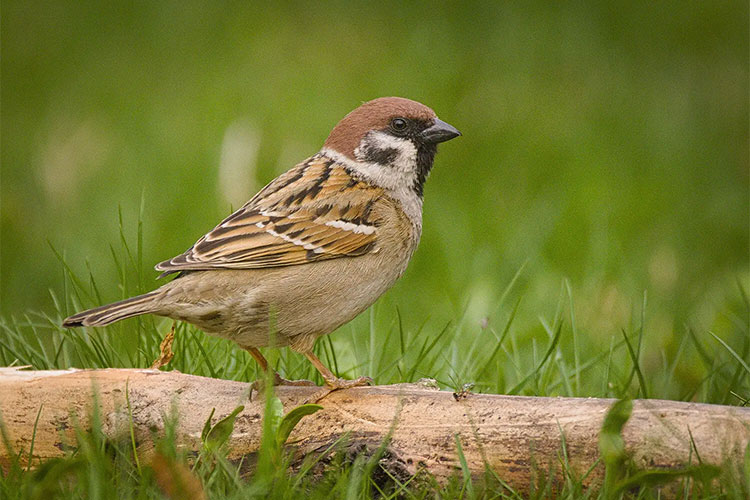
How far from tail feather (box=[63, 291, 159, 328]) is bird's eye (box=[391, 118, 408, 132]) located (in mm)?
1274

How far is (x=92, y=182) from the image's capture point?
6934 millimetres

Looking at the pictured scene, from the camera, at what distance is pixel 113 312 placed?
366 cm

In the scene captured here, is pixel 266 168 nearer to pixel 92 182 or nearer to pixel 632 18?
pixel 92 182

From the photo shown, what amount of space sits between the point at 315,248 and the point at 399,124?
0.73m

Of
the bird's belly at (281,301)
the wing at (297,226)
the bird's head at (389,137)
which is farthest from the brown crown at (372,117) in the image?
the bird's belly at (281,301)

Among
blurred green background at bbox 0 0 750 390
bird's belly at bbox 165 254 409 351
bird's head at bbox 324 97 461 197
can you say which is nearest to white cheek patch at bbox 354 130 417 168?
bird's head at bbox 324 97 461 197

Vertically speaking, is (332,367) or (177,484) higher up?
(177,484)

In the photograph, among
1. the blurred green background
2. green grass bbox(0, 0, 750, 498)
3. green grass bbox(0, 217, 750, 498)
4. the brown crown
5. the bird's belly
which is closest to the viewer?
green grass bbox(0, 217, 750, 498)

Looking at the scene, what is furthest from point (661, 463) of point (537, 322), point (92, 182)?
point (92, 182)

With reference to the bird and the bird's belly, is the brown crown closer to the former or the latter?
the bird

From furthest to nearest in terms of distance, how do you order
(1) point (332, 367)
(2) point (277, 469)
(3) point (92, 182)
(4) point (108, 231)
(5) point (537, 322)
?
1. (3) point (92, 182)
2. (4) point (108, 231)
3. (5) point (537, 322)
4. (1) point (332, 367)
5. (2) point (277, 469)

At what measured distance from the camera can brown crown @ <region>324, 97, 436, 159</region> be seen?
4.36 m

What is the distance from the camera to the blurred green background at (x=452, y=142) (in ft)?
19.2

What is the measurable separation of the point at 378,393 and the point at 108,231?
3.43 meters
